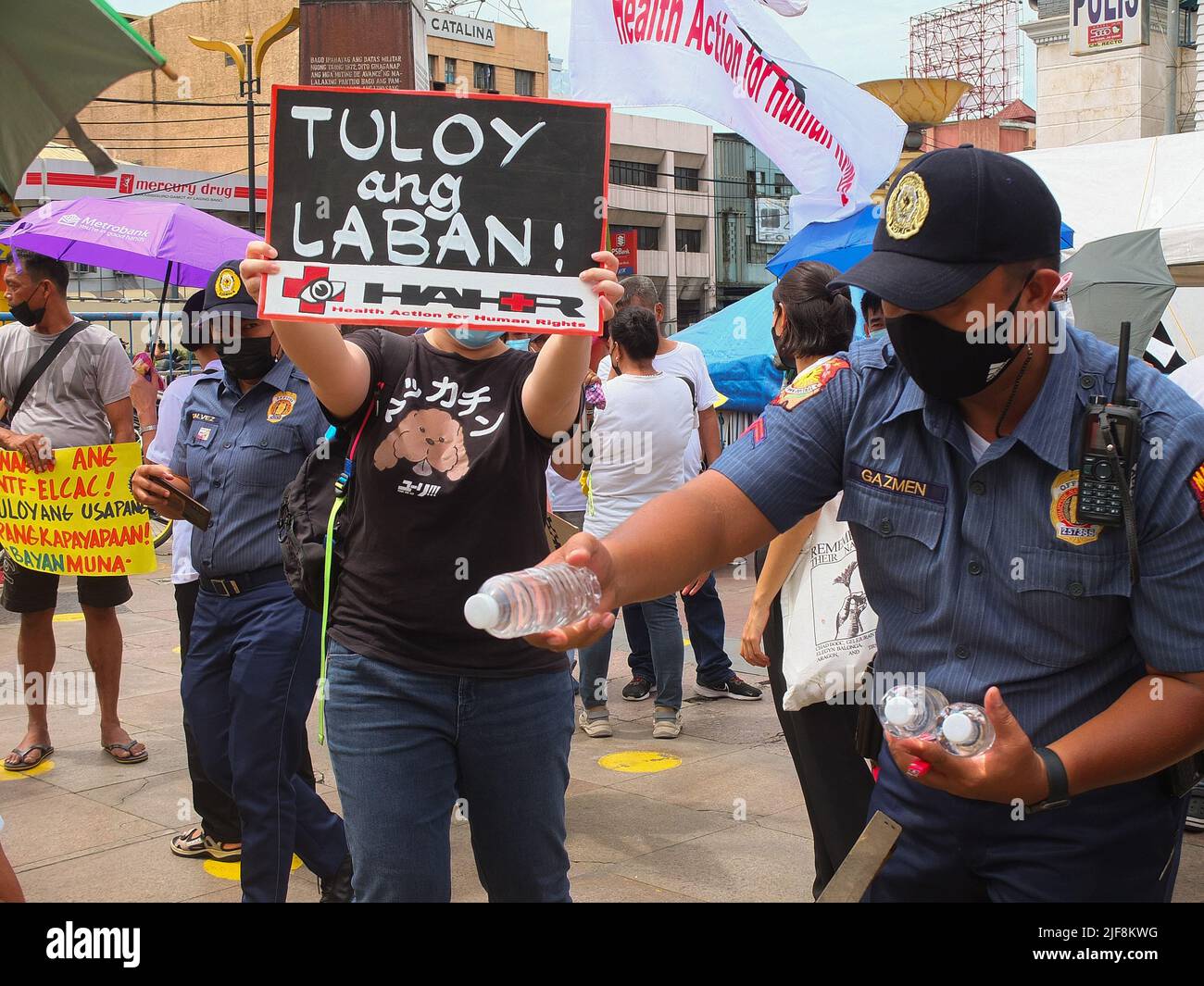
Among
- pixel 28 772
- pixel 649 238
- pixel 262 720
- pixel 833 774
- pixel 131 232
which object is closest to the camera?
pixel 833 774

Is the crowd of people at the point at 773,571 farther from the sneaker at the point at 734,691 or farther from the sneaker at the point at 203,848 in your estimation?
the sneaker at the point at 734,691

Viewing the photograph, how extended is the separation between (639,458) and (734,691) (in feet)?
5.75

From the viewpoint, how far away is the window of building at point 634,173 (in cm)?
5616

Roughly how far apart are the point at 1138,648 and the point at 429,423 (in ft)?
5.67

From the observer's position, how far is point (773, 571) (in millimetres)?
3807

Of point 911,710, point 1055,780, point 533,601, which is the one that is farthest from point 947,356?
point 533,601

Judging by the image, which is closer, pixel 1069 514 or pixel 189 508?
pixel 1069 514

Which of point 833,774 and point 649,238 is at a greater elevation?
point 649,238

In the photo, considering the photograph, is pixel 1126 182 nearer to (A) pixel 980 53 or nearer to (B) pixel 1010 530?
(B) pixel 1010 530

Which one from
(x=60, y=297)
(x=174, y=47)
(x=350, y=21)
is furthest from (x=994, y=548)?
(x=174, y=47)

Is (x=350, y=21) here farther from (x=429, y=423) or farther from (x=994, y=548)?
(x=994, y=548)

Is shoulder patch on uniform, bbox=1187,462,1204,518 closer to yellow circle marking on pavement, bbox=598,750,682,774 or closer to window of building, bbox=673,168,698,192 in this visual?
yellow circle marking on pavement, bbox=598,750,682,774

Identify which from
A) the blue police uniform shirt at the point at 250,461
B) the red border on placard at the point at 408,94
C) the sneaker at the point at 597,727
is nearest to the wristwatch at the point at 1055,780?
the red border on placard at the point at 408,94

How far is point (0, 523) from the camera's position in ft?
20.5
